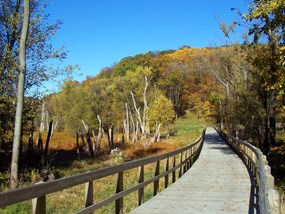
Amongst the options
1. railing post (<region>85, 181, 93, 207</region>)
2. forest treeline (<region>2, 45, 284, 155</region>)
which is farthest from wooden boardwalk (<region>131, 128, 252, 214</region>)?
forest treeline (<region>2, 45, 284, 155</region>)

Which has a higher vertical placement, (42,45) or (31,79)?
(42,45)

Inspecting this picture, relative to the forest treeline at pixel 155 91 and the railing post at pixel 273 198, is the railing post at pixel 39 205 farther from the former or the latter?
the forest treeline at pixel 155 91

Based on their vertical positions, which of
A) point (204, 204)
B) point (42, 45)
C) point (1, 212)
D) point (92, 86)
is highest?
point (92, 86)

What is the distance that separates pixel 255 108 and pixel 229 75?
11.0m

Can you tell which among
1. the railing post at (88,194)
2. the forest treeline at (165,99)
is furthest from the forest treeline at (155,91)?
the railing post at (88,194)

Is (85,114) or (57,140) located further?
(85,114)

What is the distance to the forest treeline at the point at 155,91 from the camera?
1791cm

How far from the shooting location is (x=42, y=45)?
21484 mm

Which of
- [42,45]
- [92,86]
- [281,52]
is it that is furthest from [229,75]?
[92,86]

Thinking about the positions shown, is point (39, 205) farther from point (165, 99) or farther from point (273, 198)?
point (165, 99)

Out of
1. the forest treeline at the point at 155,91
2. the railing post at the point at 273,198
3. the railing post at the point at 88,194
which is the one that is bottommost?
the railing post at the point at 88,194

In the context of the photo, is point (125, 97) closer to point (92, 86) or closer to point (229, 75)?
point (92, 86)

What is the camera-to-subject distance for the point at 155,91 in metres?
74.4

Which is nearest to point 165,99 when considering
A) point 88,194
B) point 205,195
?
point 205,195
